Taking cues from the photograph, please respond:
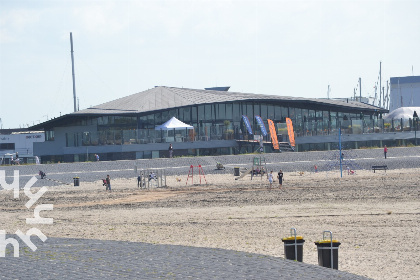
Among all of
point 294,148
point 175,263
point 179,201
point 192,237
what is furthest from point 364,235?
point 294,148

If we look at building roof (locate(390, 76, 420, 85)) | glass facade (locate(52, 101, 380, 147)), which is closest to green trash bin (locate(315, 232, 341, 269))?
glass facade (locate(52, 101, 380, 147))

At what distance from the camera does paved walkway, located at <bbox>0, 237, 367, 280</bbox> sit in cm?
1722

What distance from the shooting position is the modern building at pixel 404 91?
163 m

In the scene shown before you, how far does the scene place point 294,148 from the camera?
2842 inches

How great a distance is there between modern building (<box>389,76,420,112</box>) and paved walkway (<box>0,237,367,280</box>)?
146984mm

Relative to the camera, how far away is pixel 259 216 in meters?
32.7

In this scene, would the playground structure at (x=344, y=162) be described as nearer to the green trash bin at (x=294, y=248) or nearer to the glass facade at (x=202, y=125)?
the glass facade at (x=202, y=125)

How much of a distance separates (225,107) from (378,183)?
34.5 meters

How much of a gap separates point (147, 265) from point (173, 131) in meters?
53.7

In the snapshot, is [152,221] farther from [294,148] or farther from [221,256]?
[294,148]

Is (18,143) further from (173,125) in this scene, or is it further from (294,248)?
(294,248)

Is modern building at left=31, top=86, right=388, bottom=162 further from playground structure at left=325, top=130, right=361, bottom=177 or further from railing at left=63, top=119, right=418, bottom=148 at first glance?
playground structure at left=325, top=130, right=361, bottom=177

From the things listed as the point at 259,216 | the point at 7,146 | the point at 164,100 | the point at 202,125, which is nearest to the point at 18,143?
the point at 7,146

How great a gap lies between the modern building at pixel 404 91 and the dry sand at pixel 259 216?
114m
